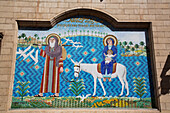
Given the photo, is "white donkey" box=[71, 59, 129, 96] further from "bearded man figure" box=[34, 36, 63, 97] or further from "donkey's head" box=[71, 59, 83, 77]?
"bearded man figure" box=[34, 36, 63, 97]

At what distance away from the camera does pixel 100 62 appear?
770cm

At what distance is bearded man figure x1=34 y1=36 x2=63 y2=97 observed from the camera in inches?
291

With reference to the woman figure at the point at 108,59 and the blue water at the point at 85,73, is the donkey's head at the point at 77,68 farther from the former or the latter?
the woman figure at the point at 108,59

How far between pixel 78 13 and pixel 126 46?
2.32 metres

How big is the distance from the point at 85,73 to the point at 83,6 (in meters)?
2.64

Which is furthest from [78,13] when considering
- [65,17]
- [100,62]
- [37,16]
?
[100,62]

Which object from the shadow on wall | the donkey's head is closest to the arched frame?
the shadow on wall

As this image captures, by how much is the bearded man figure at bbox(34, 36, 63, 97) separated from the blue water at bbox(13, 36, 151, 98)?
0.15 m

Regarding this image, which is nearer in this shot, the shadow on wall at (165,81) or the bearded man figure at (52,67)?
the shadow on wall at (165,81)

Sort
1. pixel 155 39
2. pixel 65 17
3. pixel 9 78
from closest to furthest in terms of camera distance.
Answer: pixel 9 78, pixel 155 39, pixel 65 17

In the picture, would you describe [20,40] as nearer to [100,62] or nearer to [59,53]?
[59,53]

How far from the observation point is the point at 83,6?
8047 mm

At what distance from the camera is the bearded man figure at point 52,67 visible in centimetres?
739

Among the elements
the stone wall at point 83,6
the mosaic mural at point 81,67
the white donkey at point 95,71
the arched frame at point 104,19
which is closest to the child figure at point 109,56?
the mosaic mural at point 81,67
